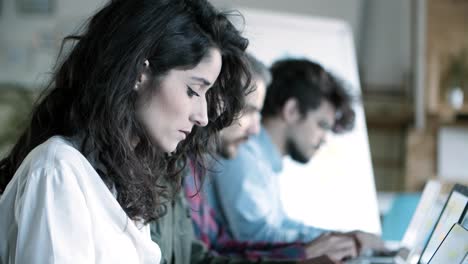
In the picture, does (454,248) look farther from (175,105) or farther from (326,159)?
(326,159)

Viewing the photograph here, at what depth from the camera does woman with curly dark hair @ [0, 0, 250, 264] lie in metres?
1.15

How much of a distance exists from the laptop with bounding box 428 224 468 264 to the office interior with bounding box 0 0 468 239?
12.1 ft

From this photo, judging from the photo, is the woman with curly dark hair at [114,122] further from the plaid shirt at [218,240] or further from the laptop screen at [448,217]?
the plaid shirt at [218,240]

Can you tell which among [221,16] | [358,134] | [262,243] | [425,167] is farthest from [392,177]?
[221,16]

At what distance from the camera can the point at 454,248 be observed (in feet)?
4.35

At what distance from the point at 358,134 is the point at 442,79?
2249 mm

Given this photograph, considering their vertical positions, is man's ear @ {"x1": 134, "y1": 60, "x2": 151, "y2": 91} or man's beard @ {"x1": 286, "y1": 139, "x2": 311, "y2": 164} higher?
man's ear @ {"x1": 134, "y1": 60, "x2": 151, "y2": 91}

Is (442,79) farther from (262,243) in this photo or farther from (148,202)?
(148,202)

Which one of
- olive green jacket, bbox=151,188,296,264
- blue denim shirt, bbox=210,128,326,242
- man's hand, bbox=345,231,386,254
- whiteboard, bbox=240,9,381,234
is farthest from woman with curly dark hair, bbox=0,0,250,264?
whiteboard, bbox=240,9,381,234

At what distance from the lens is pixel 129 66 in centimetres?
125

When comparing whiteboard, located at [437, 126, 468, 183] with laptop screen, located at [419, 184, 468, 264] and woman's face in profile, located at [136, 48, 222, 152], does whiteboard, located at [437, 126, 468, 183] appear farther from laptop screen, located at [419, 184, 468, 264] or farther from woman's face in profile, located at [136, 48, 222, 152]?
woman's face in profile, located at [136, 48, 222, 152]

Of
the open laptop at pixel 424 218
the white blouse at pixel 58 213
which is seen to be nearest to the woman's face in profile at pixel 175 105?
the white blouse at pixel 58 213

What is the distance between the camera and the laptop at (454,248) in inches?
50.4

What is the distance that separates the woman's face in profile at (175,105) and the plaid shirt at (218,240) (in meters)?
0.78
